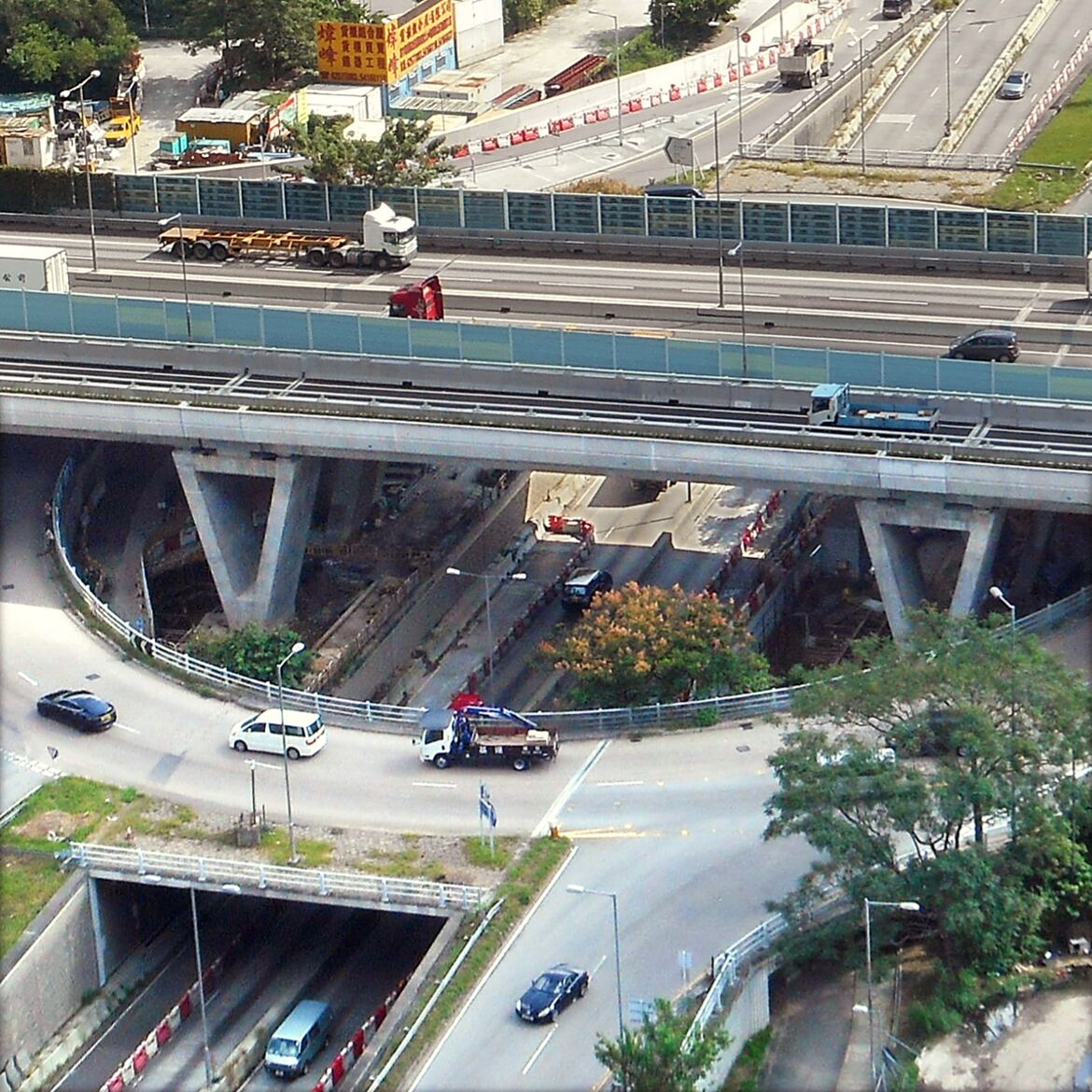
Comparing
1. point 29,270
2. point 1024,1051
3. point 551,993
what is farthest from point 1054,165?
point 551,993

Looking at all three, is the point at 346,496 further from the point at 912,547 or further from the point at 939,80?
the point at 939,80

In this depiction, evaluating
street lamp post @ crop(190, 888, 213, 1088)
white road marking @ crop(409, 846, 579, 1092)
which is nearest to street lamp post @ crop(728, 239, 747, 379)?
white road marking @ crop(409, 846, 579, 1092)

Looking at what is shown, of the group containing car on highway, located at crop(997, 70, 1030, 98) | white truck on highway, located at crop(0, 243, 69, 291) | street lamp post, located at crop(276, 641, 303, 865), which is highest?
white truck on highway, located at crop(0, 243, 69, 291)

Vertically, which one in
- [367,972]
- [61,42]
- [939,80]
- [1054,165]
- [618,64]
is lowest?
[367,972]

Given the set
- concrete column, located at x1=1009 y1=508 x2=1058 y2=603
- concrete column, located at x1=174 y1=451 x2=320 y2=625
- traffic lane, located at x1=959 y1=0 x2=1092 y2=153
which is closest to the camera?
concrete column, located at x1=1009 y1=508 x2=1058 y2=603

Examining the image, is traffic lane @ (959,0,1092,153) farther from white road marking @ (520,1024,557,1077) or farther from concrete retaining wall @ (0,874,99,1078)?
white road marking @ (520,1024,557,1077)

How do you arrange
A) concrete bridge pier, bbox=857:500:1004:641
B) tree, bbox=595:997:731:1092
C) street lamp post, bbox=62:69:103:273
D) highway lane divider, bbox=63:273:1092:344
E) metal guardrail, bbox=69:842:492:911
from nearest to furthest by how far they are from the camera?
tree, bbox=595:997:731:1092
metal guardrail, bbox=69:842:492:911
concrete bridge pier, bbox=857:500:1004:641
highway lane divider, bbox=63:273:1092:344
street lamp post, bbox=62:69:103:273
